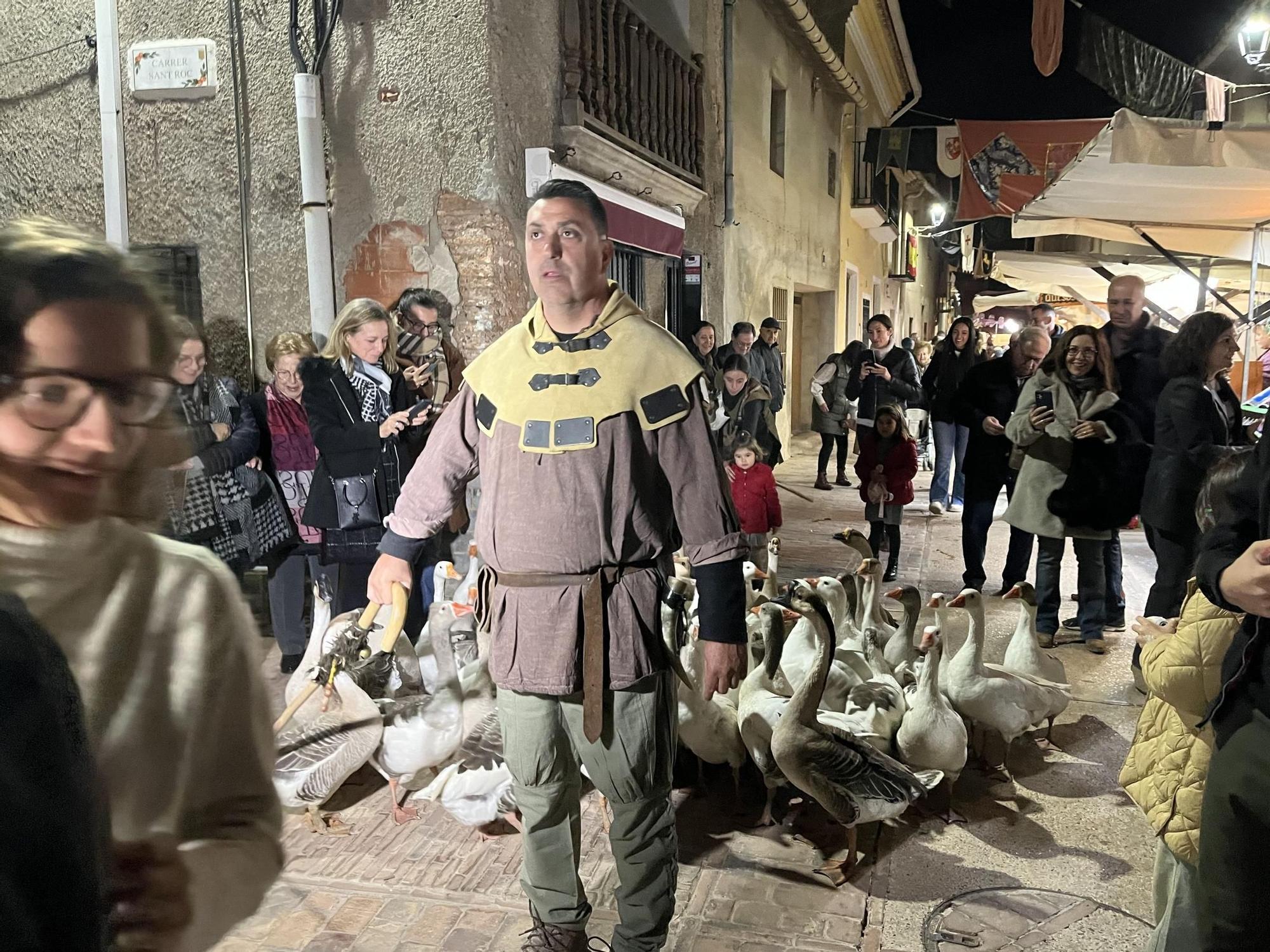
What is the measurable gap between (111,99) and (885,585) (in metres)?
6.30

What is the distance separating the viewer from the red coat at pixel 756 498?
20.5 ft

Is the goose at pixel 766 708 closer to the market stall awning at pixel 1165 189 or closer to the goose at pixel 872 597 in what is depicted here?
the goose at pixel 872 597

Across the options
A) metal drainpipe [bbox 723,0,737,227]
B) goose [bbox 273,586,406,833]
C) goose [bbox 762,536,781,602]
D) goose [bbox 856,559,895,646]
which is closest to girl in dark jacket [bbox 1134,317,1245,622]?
goose [bbox 856,559,895,646]

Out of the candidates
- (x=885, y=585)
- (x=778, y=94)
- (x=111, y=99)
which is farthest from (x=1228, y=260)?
(x=111, y=99)

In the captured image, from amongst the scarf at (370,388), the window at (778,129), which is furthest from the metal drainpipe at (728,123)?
the scarf at (370,388)

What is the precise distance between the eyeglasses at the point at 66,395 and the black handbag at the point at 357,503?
3.84 meters

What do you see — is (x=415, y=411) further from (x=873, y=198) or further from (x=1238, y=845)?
(x=873, y=198)

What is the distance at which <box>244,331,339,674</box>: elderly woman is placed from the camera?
14.8 feet

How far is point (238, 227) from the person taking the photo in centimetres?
598

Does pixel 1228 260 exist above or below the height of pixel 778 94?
below

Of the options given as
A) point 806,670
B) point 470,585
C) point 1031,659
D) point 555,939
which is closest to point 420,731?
point 470,585

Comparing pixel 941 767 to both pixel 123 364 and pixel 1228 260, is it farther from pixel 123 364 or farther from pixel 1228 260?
pixel 1228 260

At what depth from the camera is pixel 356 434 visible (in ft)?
14.0

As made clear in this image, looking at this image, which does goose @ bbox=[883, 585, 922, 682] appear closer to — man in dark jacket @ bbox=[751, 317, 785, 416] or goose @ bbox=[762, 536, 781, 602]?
goose @ bbox=[762, 536, 781, 602]
